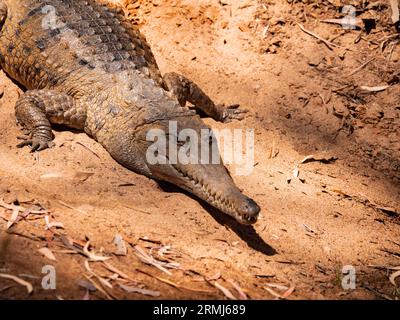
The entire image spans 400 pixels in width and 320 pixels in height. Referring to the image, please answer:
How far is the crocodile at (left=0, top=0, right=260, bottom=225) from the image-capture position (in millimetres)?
4473


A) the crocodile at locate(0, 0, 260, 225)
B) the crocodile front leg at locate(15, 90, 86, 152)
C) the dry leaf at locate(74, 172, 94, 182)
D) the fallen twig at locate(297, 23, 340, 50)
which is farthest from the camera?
the fallen twig at locate(297, 23, 340, 50)

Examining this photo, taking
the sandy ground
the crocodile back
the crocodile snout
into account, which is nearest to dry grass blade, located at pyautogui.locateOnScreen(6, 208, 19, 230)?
the sandy ground

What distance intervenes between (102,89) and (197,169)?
1439mm

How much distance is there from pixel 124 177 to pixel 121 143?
368 millimetres

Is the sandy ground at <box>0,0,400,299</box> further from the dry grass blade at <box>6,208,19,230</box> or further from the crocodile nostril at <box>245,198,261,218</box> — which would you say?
the crocodile nostril at <box>245,198,261,218</box>

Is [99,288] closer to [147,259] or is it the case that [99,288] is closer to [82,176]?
[147,259]

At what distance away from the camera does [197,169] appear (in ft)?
13.9

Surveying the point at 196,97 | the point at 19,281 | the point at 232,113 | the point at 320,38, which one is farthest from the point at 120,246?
the point at 320,38

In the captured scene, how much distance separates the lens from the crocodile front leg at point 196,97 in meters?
5.44

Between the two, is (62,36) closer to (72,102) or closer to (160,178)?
(72,102)

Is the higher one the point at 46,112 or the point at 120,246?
the point at 46,112

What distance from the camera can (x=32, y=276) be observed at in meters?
3.06

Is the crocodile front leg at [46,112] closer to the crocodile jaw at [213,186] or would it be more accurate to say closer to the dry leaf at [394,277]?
the crocodile jaw at [213,186]

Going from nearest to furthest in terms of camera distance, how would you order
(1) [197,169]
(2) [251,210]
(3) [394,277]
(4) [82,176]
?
(2) [251,210], (3) [394,277], (1) [197,169], (4) [82,176]
